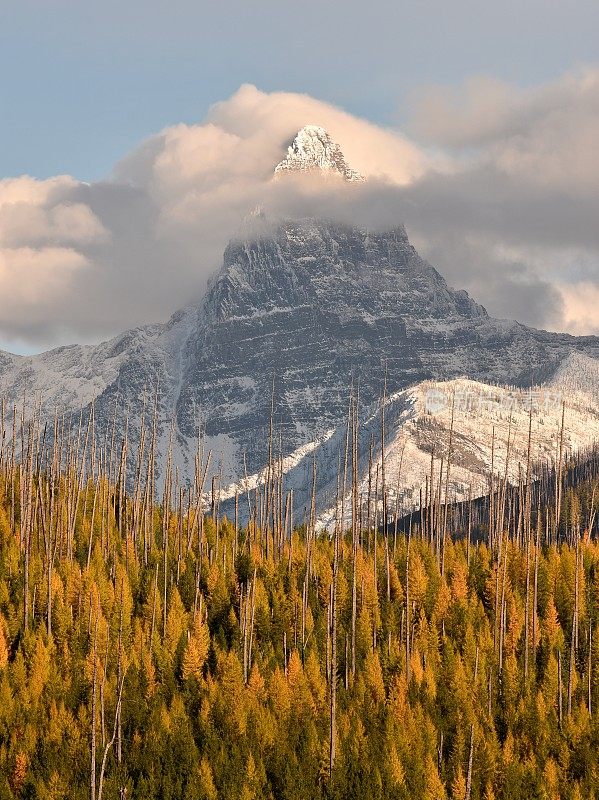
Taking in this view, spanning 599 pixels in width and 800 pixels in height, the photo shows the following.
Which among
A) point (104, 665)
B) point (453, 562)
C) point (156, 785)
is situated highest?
point (453, 562)

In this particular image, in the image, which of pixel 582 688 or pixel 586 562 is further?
pixel 586 562

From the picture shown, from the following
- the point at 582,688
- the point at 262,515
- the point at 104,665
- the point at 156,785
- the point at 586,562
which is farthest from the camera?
the point at 262,515

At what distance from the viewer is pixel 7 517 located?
138m

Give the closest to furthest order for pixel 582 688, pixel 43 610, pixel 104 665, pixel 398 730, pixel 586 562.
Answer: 1. pixel 398 730
2. pixel 104 665
3. pixel 582 688
4. pixel 43 610
5. pixel 586 562

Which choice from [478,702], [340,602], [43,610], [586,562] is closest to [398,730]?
[478,702]

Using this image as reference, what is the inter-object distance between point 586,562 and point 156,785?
65.5 metres

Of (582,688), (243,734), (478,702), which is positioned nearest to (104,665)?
(243,734)

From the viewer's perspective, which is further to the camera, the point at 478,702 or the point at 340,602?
the point at 340,602

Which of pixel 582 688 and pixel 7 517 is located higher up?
pixel 7 517

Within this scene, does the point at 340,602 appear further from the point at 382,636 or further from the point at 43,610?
the point at 43,610

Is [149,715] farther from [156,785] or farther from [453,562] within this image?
[453,562]

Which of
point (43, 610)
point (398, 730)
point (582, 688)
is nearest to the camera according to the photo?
point (398, 730)

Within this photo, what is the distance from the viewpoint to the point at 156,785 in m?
85.2

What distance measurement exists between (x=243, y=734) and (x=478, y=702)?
792 inches
